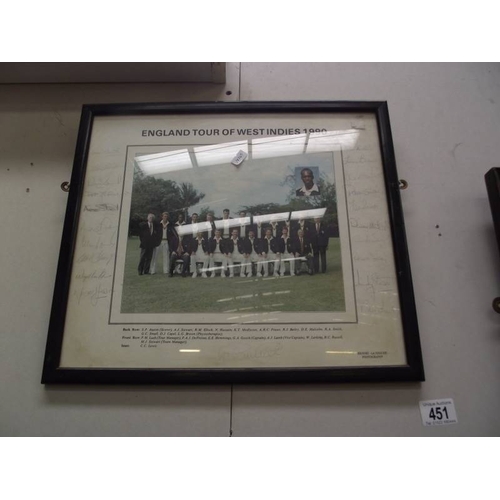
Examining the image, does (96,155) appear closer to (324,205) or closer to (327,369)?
(324,205)

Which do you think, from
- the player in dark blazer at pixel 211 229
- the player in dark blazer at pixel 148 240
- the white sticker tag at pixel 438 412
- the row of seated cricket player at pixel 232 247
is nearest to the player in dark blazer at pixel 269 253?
the row of seated cricket player at pixel 232 247

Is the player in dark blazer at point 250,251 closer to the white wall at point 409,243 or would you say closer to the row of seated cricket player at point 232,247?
the row of seated cricket player at point 232,247

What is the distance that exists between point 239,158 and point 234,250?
0.21 metres

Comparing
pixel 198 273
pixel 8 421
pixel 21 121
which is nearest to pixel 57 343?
pixel 8 421

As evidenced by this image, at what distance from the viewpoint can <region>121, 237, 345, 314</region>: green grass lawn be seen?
25.2 inches

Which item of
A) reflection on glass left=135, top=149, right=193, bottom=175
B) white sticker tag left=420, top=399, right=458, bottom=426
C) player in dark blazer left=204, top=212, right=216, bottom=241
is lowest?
white sticker tag left=420, top=399, right=458, bottom=426

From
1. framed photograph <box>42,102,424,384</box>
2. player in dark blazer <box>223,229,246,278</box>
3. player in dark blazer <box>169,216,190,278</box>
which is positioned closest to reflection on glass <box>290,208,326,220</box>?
framed photograph <box>42,102,424,384</box>

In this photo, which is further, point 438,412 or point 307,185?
point 307,185

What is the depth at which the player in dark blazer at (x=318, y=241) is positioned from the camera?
0.67 meters

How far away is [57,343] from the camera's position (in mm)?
615

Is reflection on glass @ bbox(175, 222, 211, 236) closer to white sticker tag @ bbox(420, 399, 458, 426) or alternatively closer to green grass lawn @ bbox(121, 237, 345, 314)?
green grass lawn @ bbox(121, 237, 345, 314)

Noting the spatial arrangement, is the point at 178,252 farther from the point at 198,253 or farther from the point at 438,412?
the point at 438,412

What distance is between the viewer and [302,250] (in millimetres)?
677

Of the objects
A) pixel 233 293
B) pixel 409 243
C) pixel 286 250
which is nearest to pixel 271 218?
pixel 286 250
